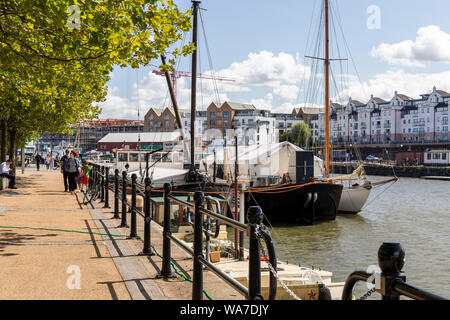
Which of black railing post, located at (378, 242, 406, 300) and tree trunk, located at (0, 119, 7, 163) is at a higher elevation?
tree trunk, located at (0, 119, 7, 163)

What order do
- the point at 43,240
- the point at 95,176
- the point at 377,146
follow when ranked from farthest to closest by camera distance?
1. the point at 377,146
2. the point at 95,176
3. the point at 43,240

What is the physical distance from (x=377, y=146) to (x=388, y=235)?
106 metres

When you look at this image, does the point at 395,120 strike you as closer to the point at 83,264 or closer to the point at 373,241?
the point at 373,241

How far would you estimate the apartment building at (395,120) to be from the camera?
400 feet

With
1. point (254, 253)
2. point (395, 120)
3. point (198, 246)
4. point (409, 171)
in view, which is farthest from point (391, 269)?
point (395, 120)

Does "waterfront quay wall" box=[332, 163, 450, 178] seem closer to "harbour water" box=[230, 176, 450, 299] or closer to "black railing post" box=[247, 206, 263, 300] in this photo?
"harbour water" box=[230, 176, 450, 299]

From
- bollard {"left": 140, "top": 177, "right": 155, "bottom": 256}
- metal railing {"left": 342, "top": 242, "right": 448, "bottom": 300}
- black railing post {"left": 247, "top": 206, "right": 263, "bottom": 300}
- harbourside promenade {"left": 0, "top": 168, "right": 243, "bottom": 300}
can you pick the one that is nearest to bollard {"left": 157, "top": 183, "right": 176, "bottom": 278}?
harbourside promenade {"left": 0, "top": 168, "right": 243, "bottom": 300}

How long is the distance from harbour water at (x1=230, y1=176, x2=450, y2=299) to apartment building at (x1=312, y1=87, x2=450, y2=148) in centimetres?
8957

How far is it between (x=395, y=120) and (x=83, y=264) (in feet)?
444

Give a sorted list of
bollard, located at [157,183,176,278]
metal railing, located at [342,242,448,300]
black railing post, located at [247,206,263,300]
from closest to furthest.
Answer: metal railing, located at [342,242,448,300]
black railing post, located at [247,206,263,300]
bollard, located at [157,183,176,278]

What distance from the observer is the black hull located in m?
25.2
